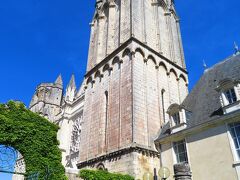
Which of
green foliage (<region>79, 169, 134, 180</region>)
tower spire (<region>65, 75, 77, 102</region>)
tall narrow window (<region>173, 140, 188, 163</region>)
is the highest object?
tower spire (<region>65, 75, 77, 102</region>)

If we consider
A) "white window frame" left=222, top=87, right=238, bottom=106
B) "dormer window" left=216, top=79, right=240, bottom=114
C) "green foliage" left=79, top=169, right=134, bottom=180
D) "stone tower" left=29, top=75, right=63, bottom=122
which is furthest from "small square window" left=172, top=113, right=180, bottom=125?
"stone tower" left=29, top=75, right=63, bottom=122

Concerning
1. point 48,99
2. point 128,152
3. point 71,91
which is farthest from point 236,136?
point 48,99

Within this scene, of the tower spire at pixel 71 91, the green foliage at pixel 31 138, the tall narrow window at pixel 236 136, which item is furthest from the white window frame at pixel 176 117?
the tower spire at pixel 71 91

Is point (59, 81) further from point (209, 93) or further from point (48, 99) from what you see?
point (209, 93)

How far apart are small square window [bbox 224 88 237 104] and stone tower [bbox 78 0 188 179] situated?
5.27 metres

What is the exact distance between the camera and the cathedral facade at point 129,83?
50.3 feet

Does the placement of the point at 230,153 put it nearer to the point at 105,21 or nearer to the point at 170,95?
the point at 170,95

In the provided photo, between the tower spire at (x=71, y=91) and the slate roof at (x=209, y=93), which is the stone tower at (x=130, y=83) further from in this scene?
the tower spire at (x=71, y=91)

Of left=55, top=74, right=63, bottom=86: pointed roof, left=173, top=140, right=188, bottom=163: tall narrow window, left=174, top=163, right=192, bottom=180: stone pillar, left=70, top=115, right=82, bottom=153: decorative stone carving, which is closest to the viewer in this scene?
left=174, top=163, right=192, bottom=180: stone pillar

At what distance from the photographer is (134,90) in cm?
1662

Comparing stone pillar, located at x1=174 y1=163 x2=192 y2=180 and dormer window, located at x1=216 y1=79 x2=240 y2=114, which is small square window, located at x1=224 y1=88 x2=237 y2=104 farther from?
stone pillar, located at x1=174 y1=163 x2=192 y2=180

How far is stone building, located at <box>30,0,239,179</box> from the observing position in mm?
14914

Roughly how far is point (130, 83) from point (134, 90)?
2.17ft

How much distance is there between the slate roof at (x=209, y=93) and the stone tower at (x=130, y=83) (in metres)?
2.66
